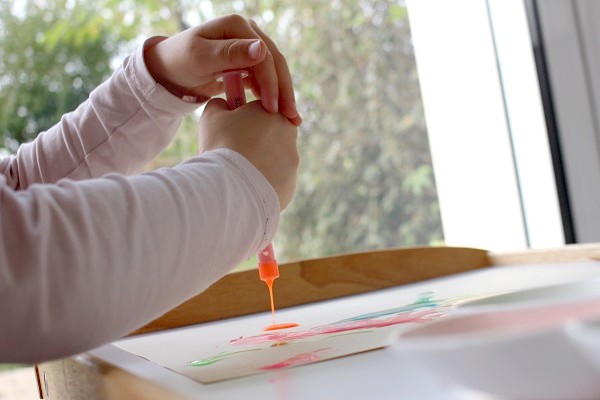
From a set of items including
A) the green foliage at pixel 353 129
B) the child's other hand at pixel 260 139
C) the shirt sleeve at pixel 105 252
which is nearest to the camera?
the shirt sleeve at pixel 105 252

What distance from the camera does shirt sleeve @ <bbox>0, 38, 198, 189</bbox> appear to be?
0.68 meters

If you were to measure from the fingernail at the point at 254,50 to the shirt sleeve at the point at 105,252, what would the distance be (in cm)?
11

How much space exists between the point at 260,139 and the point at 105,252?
0.15 m

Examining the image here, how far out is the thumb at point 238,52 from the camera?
0.54 meters

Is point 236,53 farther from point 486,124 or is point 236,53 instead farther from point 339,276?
point 486,124

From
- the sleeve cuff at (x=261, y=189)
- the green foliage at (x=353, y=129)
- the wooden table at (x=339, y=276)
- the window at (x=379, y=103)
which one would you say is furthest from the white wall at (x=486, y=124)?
the sleeve cuff at (x=261, y=189)

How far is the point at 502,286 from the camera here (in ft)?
2.09

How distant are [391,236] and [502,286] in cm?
140

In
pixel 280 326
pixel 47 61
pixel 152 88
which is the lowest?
pixel 280 326

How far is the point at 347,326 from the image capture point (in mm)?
533

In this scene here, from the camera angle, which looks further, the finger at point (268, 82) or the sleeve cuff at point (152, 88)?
the sleeve cuff at point (152, 88)

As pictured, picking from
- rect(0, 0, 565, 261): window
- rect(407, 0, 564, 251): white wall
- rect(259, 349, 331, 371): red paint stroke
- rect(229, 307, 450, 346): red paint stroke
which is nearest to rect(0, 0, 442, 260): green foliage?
rect(0, 0, 565, 261): window

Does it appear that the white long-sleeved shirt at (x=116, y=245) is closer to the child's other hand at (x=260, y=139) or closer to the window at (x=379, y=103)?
the child's other hand at (x=260, y=139)

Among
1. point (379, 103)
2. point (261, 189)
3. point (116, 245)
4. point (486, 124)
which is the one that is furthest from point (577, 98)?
point (116, 245)
